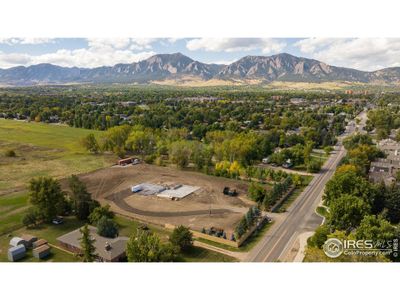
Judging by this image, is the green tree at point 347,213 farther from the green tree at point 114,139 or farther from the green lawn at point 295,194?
the green tree at point 114,139

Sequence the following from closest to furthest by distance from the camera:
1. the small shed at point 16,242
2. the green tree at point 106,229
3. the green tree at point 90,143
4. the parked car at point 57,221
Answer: the small shed at point 16,242 < the green tree at point 106,229 < the parked car at point 57,221 < the green tree at point 90,143

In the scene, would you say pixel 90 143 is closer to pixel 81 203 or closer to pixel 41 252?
pixel 81 203

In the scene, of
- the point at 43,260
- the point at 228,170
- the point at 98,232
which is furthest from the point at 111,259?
the point at 228,170

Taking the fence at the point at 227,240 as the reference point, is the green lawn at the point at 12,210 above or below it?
above
